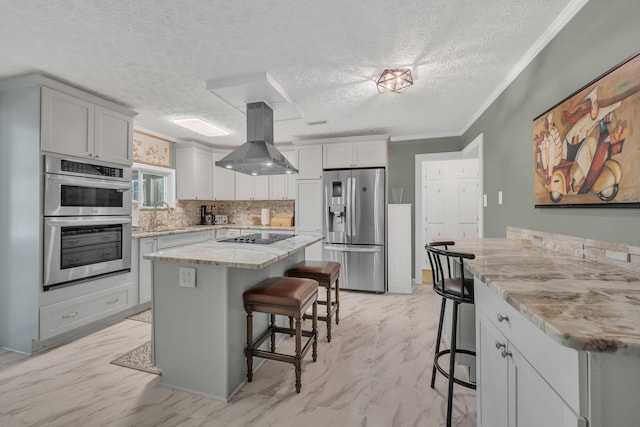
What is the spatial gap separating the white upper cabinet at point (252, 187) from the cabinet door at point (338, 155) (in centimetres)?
132

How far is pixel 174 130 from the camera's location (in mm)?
4117

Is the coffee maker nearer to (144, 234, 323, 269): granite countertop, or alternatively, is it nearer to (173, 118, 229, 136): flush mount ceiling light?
(173, 118, 229, 136): flush mount ceiling light

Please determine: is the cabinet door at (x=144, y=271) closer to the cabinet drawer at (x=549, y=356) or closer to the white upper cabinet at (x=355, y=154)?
the white upper cabinet at (x=355, y=154)

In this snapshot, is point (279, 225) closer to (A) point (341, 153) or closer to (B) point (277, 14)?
(A) point (341, 153)

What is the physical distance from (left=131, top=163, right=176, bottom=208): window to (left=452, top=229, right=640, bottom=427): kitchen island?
14.4ft

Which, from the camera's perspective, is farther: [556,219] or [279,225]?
[279,225]

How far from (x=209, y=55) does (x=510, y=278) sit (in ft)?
7.96

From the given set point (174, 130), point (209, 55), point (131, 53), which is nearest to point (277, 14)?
point (209, 55)

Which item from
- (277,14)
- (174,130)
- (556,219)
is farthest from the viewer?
(174,130)

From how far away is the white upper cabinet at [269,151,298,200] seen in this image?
4.99 m

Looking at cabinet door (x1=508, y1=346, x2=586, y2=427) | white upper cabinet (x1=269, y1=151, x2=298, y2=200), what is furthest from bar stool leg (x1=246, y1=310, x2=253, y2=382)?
white upper cabinet (x1=269, y1=151, x2=298, y2=200)

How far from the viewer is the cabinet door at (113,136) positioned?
2.86 metres

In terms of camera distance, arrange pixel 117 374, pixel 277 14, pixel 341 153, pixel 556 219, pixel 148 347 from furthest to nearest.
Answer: pixel 341 153 < pixel 148 347 < pixel 117 374 < pixel 556 219 < pixel 277 14

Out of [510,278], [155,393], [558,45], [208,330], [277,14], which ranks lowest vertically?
[155,393]
